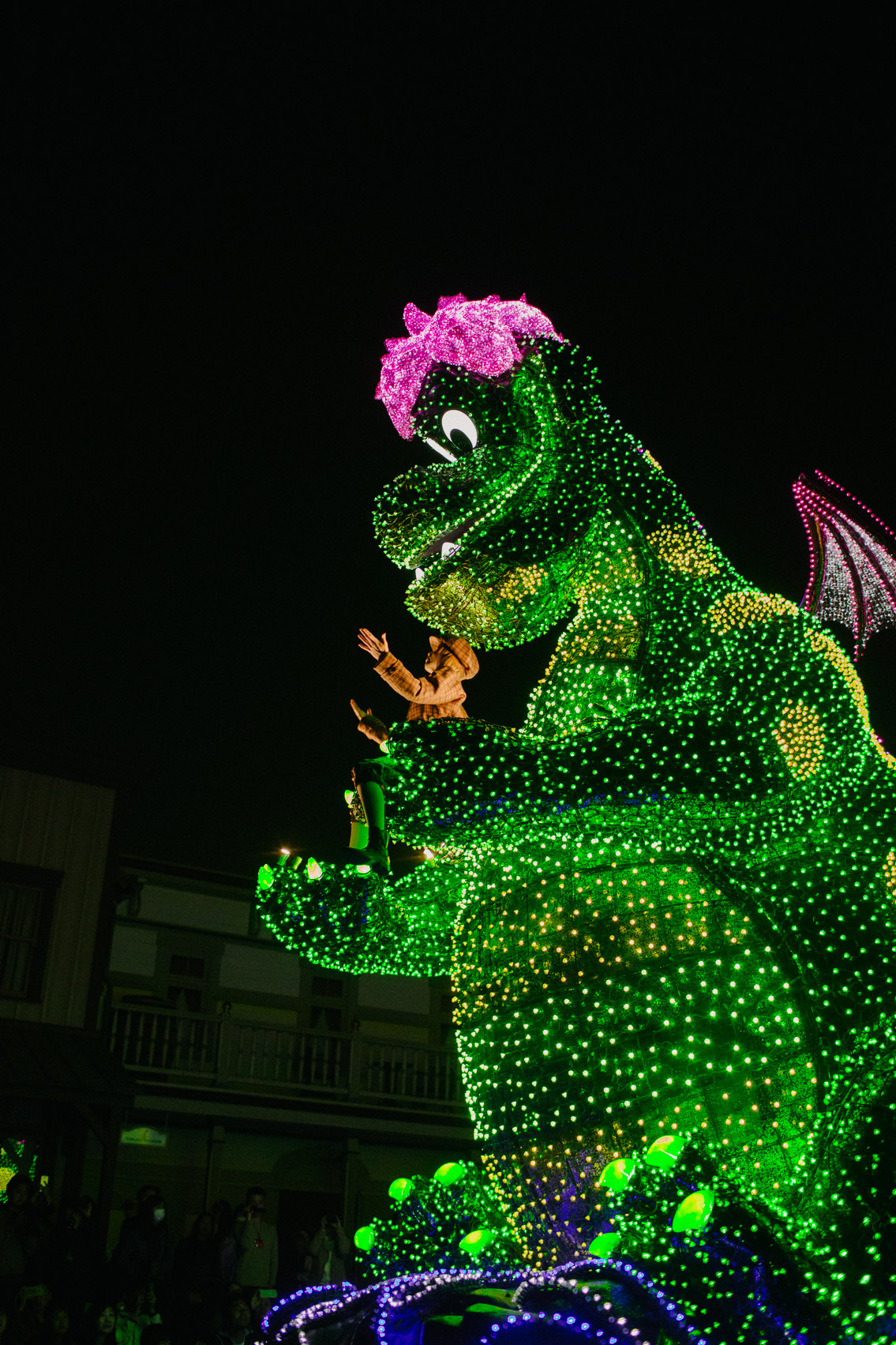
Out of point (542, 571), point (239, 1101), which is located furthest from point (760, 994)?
point (239, 1101)

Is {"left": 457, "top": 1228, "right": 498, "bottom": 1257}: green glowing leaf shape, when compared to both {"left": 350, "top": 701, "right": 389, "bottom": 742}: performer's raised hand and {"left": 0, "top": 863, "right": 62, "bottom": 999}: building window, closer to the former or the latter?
{"left": 350, "top": 701, "right": 389, "bottom": 742}: performer's raised hand

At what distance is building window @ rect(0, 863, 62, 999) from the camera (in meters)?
13.3

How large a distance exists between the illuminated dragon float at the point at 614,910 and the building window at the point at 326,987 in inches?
562

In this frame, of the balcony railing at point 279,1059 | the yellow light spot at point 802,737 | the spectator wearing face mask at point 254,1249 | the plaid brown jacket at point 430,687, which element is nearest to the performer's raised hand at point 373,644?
the plaid brown jacket at point 430,687

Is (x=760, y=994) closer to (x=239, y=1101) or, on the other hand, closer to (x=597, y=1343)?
(x=597, y=1343)

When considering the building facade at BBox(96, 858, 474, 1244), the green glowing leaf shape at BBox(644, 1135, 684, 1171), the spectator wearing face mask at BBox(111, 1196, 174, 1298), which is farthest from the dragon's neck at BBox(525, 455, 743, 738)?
the building facade at BBox(96, 858, 474, 1244)

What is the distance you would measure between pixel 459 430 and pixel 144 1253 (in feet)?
25.0

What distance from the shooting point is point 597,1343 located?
9.77ft

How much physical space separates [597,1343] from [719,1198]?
0.48 metres

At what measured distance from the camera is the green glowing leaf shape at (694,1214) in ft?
10.1

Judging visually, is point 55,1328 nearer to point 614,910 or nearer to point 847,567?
point 614,910

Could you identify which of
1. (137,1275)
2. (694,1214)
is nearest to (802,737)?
(694,1214)

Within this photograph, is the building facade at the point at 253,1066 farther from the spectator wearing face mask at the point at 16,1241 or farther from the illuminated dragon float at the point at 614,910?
the illuminated dragon float at the point at 614,910

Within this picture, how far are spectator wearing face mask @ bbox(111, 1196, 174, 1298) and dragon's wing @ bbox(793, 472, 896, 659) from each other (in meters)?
7.46
